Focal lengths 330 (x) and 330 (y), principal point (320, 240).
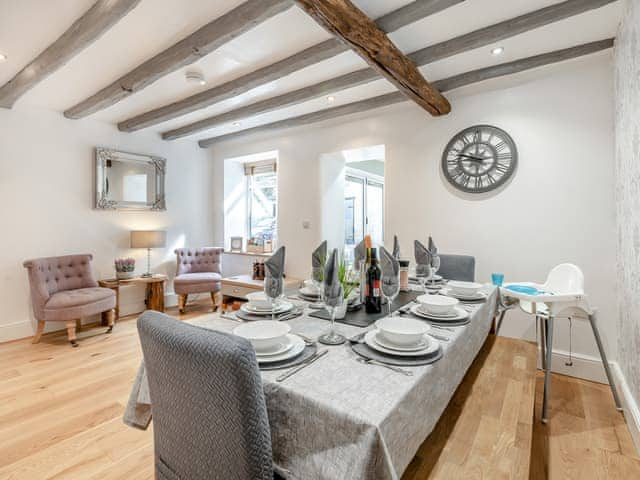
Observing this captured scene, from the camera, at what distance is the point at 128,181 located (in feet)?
14.1

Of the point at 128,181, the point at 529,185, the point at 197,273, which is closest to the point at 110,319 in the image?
the point at 197,273

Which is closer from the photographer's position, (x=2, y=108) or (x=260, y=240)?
(x=2, y=108)

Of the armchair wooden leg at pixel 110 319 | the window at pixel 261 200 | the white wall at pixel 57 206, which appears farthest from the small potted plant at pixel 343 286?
the white wall at pixel 57 206

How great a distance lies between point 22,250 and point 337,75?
12.1ft

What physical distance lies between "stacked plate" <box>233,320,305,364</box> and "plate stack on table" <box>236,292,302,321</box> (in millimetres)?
331

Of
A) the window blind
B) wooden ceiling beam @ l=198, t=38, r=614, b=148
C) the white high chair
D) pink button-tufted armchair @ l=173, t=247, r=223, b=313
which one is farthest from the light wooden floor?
the window blind

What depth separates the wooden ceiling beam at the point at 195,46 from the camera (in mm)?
1836

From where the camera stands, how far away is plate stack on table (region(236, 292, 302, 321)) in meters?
1.49

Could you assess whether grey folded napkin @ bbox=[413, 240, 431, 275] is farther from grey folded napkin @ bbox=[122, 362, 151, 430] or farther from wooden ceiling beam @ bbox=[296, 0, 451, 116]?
grey folded napkin @ bbox=[122, 362, 151, 430]

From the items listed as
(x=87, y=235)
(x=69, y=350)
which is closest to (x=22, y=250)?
(x=87, y=235)

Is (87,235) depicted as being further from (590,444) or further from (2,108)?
(590,444)

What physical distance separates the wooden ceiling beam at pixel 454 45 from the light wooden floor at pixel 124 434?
201 centimetres

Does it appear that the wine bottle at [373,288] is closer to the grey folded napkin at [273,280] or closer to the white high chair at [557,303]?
the grey folded napkin at [273,280]

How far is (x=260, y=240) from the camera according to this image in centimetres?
509
